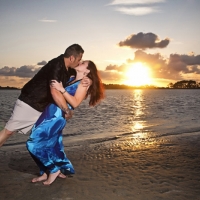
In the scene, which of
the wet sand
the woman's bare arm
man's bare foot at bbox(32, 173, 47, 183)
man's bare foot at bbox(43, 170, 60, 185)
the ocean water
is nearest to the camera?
the woman's bare arm

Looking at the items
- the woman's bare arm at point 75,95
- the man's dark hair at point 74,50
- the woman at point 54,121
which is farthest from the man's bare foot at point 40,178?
the man's dark hair at point 74,50

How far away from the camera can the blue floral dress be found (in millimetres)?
4171

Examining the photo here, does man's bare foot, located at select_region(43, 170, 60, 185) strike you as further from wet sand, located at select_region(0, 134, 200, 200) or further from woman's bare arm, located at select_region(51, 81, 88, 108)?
woman's bare arm, located at select_region(51, 81, 88, 108)

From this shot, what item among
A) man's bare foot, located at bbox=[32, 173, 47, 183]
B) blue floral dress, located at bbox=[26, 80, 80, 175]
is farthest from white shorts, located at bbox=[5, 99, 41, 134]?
man's bare foot, located at bbox=[32, 173, 47, 183]

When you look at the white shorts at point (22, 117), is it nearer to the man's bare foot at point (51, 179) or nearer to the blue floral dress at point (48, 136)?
the blue floral dress at point (48, 136)

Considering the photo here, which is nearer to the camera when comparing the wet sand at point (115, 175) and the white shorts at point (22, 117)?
the wet sand at point (115, 175)

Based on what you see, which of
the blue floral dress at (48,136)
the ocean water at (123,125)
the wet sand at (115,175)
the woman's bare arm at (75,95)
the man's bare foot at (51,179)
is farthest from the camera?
the ocean water at (123,125)

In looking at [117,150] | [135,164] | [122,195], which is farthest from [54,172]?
[117,150]

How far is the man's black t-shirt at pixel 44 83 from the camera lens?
3.94 m

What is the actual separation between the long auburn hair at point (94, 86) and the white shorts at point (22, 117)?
0.92 meters

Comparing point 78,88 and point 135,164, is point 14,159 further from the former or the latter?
point 78,88

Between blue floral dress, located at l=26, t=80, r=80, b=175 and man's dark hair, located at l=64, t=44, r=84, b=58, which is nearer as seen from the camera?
man's dark hair, located at l=64, t=44, r=84, b=58

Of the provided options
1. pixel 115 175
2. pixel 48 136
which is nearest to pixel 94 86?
pixel 48 136

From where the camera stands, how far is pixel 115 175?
4984 mm
